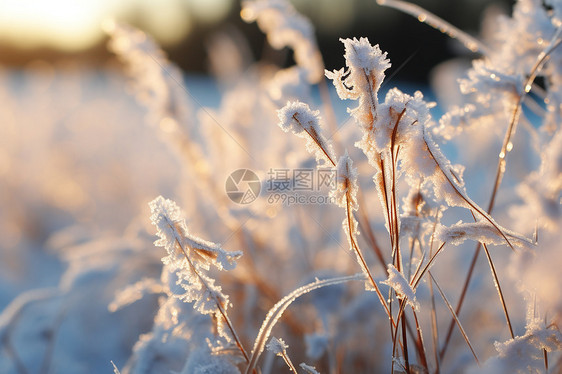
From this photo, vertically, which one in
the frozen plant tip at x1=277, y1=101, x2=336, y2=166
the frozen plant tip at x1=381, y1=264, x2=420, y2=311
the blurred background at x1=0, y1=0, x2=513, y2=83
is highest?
the blurred background at x1=0, y1=0, x2=513, y2=83

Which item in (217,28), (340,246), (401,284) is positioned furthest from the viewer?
(217,28)

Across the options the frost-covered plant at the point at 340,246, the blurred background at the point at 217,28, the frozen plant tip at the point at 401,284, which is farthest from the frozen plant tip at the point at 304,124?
the blurred background at the point at 217,28

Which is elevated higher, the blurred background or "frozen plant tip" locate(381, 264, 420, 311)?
the blurred background

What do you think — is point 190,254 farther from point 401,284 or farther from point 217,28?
point 217,28

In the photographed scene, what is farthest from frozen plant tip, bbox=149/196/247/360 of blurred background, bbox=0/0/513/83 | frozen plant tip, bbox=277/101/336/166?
blurred background, bbox=0/0/513/83

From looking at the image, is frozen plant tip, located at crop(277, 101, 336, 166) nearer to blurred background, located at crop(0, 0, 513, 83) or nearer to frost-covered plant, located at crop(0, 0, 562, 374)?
frost-covered plant, located at crop(0, 0, 562, 374)

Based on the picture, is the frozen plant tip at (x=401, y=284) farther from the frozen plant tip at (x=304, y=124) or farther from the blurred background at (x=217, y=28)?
the blurred background at (x=217, y=28)

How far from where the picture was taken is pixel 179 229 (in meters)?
0.58

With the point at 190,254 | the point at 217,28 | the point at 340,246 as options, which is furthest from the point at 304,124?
the point at 217,28

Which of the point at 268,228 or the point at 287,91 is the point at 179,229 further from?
the point at 268,228

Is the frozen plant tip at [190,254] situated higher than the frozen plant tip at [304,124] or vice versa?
the frozen plant tip at [304,124]

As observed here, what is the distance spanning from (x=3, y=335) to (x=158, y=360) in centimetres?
42

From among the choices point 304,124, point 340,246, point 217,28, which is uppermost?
point 217,28

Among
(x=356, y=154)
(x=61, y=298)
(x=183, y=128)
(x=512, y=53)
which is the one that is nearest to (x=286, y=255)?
(x=356, y=154)
